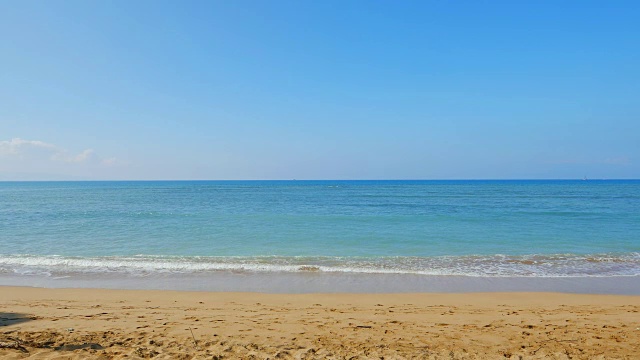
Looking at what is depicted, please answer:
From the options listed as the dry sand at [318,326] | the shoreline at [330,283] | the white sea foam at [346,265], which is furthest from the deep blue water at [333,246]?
the dry sand at [318,326]

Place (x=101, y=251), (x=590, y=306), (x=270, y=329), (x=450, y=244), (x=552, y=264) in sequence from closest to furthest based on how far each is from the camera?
(x=270, y=329) → (x=590, y=306) → (x=552, y=264) → (x=101, y=251) → (x=450, y=244)

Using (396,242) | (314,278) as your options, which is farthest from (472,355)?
(396,242)

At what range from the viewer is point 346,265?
1281 cm

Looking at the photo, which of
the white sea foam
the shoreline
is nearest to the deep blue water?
the white sea foam

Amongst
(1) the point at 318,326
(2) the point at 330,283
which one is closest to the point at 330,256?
(2) the point at 330,283

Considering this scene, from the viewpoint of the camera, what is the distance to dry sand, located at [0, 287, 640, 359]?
17.7ft

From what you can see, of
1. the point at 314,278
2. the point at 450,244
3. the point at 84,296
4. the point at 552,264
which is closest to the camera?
the point at 84,296

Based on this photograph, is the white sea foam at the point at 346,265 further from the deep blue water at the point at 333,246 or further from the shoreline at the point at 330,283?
the shoreline at the point at 330,283

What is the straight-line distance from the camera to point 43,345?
218 inches

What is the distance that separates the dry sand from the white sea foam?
2837 millimetres

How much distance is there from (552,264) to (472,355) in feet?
32.7

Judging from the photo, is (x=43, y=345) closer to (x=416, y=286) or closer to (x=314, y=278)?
(x=314, y=278)

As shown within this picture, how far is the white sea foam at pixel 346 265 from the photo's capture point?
12.0m

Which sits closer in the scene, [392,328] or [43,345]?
[43,345]
